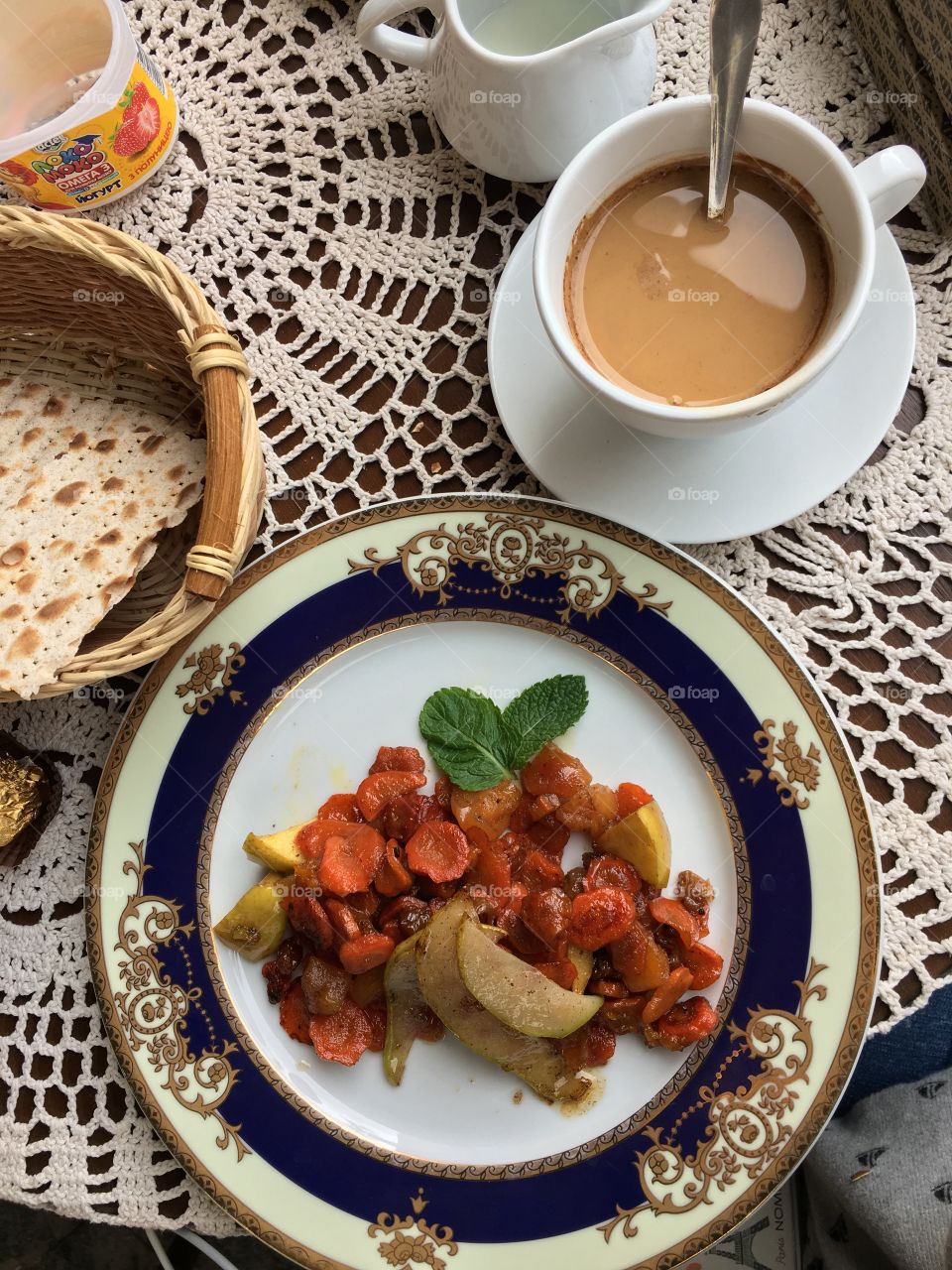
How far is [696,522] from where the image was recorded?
1408mm

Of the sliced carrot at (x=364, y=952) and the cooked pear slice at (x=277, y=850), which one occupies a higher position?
the cooked pear slice at (x=277, y=850)

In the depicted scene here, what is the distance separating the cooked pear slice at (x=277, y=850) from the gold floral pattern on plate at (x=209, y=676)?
0.21 meters

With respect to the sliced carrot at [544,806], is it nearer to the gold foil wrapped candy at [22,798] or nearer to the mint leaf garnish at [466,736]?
the mint leaf garnish at [466,736]

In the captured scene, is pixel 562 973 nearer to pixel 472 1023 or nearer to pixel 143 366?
pixel 472 1023

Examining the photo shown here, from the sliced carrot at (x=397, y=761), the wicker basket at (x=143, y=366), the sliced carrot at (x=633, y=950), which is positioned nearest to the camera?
the wicker basket at (x=143, y=366)

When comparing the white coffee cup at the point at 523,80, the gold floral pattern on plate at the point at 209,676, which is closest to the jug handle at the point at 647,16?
the white coffee cup at the point at 523,80

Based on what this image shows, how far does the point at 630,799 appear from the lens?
141cm

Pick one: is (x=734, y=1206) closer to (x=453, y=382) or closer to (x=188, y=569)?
(x=188, y=569)

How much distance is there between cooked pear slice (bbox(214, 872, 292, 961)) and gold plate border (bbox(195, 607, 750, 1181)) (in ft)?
0.17

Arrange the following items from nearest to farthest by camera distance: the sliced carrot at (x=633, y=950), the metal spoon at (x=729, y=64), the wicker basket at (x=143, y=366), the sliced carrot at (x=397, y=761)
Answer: the metal spoon at (x=729, y=64), the wicker basket at (x=143, y=366), the sliced carrot at (x=633, y=950), the sliced carrot at (x=397, y=761)

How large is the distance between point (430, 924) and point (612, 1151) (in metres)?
0.41

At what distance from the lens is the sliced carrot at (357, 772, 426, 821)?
142 centimetres

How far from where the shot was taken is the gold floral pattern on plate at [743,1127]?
1334mm

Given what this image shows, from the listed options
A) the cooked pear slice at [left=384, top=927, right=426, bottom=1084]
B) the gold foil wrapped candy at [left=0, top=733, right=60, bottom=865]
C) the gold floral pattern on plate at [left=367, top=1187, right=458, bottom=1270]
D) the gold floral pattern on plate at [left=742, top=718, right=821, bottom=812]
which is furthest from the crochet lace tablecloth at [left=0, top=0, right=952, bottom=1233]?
the cooked pear slice at [left=384, top=927, right=426, bottom=1084]
